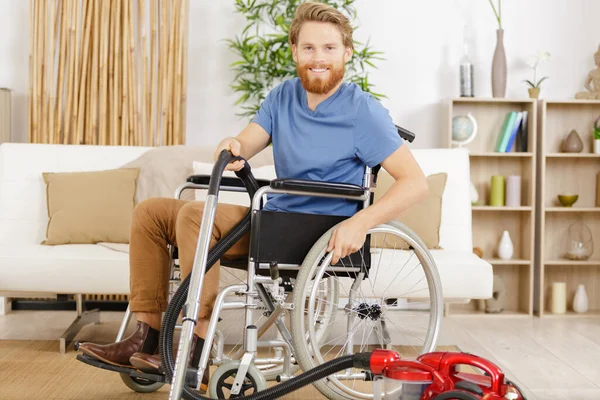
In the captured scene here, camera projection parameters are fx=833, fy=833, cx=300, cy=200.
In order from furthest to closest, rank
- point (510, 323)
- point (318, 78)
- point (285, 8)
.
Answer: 1. point (285, 8)
2. point (510, 323)
3. point (318, 78)

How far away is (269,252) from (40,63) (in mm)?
2670

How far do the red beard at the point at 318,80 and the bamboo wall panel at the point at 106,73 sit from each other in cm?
215

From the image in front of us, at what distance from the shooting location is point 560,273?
4.55 metres

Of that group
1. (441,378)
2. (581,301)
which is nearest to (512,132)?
(581,301)

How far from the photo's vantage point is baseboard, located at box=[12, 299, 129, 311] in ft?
14.0

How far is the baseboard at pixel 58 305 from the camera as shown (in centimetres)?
428

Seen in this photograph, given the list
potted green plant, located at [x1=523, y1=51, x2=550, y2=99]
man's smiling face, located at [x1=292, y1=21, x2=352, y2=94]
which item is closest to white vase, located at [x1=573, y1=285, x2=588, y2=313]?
potted green plant, located at [x1=523, y1=51, x2=550, y2=99]

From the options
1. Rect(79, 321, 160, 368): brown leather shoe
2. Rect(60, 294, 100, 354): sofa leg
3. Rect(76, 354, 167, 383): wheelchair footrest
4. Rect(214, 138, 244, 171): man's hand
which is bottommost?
Rect(60, 294, 100, 354): sofa leg

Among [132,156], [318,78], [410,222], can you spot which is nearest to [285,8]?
[132,156]

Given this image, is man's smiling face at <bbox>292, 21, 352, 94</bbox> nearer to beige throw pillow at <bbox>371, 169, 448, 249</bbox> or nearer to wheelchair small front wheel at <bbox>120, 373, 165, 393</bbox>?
wheelchair small front wheel at <bbox>120, 373, 165, 393</bbox>

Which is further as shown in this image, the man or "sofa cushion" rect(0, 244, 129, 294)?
"sofa cushion" rect(0, 244, 129, 294)

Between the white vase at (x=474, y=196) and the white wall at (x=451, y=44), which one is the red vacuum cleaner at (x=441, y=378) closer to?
the white vase at (x=474, y=196)

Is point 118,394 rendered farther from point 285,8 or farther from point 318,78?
point 285,8

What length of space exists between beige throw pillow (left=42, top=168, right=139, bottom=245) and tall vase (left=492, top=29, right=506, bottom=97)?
1.97 meters
